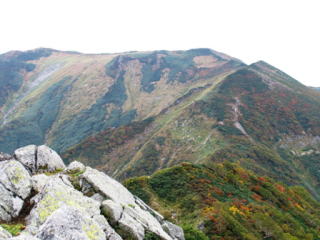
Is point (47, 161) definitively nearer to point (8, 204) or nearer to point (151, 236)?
point (8, 204)

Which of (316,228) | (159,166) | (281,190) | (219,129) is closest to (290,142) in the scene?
(219,129)

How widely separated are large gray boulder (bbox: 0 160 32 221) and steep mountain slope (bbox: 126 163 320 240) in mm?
16802

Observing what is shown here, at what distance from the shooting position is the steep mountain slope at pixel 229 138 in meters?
123

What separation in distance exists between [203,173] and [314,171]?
3760 inches

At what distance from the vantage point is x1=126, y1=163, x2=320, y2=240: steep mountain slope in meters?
36.1

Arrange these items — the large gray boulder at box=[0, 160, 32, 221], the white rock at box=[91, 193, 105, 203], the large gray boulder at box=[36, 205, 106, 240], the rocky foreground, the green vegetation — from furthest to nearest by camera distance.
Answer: the white rock at box=[91, 193, 105, 203] < the green vegetation < the large gray boulder at box=[0, 160, 32, 221] < the rocky foreground < the large gray boulder at box=[36, 205, 106, 240]

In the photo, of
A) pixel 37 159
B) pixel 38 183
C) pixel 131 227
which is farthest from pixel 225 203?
pixel 38 183

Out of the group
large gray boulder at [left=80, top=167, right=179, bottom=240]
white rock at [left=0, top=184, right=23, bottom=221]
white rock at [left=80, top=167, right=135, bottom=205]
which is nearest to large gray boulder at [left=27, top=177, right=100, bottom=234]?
white rock at [left=0, top=184, right=23, bottom=221]

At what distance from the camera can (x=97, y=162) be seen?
16188 cm

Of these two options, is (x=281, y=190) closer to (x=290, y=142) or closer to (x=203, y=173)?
(x=203, y=173)

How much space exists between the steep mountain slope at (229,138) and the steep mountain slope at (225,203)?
145 feet

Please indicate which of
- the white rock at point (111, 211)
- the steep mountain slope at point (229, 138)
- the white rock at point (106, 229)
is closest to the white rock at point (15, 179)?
the white rock at point (111, 211)

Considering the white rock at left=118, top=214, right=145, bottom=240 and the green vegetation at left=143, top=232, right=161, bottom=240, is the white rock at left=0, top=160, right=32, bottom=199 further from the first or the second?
the green vegetation at left=143, top=232, right=161, bottom=240

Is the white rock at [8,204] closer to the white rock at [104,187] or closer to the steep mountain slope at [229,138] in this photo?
the white rock at [104,187]
